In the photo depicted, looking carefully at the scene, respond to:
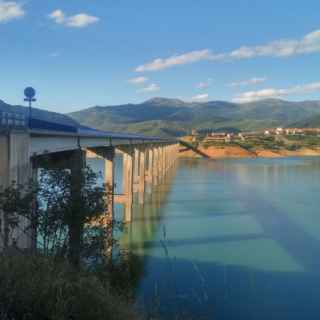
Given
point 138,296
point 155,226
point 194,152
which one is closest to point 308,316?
point 138,296

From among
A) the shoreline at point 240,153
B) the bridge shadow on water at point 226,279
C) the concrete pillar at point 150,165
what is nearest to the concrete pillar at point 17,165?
the bridge shadow on water at point 226,279

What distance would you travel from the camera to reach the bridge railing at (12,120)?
10488mm

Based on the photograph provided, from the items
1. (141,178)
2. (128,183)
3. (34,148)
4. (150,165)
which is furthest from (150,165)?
(34,148)

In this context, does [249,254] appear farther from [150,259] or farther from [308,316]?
[308,316]

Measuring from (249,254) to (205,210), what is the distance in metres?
13.5

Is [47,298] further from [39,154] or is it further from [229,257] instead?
[229,257]

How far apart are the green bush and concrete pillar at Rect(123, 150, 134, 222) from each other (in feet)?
74.5

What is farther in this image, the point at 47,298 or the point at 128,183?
the point at 128,183

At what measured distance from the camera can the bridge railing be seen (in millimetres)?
10488

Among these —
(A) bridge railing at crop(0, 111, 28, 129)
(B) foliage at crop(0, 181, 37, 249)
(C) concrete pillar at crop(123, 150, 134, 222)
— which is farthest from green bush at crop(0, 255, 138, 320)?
(C) concrete pillar at crop(123, 150, 134, 222)

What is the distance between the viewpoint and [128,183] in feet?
107

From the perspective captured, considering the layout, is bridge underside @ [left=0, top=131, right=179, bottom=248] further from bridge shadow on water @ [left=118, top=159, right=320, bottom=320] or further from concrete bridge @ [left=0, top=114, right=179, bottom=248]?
bridge shadow on water @ [left=118, top=159, right=320, bottom=320]

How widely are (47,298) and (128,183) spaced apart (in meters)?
26.9

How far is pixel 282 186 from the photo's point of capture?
51.0m
